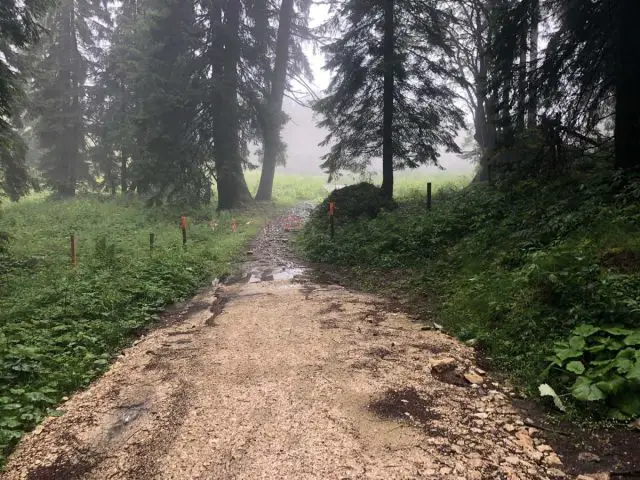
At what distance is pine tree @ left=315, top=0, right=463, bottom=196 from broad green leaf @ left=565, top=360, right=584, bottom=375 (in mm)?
12818

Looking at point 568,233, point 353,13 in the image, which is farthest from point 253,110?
point 568,233

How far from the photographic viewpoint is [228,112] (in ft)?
71.7

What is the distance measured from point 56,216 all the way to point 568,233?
20495mm

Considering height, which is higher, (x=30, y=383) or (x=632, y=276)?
(x=632, y=276)

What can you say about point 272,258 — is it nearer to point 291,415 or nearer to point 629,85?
point 291,415

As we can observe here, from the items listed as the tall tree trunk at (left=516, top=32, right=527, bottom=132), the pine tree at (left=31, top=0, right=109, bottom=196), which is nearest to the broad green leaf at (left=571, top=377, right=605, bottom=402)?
the tall tree trunk at (left=516, top=32, right=527, bottom=132)

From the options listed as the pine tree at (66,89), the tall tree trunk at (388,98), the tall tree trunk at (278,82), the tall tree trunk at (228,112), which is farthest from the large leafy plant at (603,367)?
the pine tree at (66,89)

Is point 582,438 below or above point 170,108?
below

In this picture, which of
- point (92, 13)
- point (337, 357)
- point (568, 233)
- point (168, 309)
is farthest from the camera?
point (92, 13)

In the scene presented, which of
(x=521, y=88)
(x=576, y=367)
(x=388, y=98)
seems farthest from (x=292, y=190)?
(x=576, y=367)

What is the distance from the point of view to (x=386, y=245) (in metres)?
11.4

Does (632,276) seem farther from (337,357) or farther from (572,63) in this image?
(572,63)

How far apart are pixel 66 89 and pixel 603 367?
3025cm

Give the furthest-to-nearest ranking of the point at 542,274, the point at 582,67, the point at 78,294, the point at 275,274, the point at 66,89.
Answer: the point at 66,89, the point at 275,274, the point at 582,67, the point at 78,294, the point at 542,274
